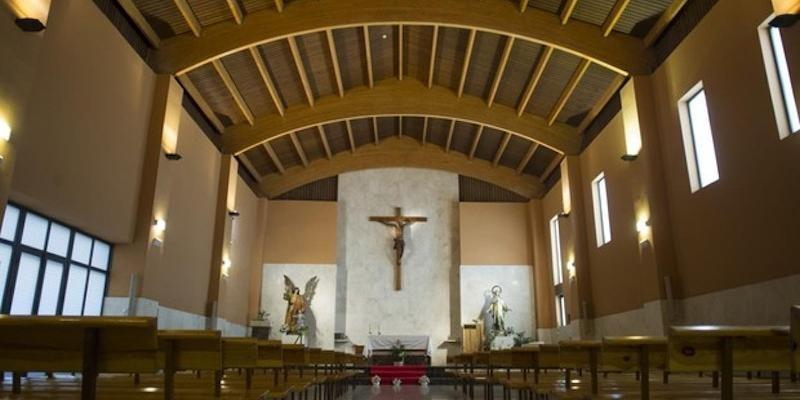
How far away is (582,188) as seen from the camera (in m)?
13.5

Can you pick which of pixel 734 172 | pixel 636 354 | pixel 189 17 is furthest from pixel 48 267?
pixel 734 172

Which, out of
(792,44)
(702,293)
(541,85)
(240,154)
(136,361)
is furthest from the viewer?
(240,154)

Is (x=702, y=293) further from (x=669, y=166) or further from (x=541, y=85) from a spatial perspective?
(x=541, y=85)

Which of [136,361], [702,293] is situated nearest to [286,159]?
[702,293]

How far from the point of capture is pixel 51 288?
8078 mm

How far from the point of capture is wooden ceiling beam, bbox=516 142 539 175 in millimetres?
15346

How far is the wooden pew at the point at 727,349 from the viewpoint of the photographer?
221 centimetres

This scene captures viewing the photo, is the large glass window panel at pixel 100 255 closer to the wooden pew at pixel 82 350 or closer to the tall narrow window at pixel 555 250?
the wooden pew at pixel 82 350

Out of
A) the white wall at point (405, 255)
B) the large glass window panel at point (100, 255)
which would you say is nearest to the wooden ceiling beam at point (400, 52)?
the white wall at point (405, 255)

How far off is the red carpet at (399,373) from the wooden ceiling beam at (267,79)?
22.9 ft

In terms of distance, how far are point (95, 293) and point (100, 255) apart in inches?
25.4

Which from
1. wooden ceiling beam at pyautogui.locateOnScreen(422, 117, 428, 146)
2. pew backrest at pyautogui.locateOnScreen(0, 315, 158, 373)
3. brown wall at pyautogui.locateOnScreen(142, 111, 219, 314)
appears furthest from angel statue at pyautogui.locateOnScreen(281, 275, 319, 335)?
pew backrest at pyautogui.locateOnScreen(0, 315, 158, 373)

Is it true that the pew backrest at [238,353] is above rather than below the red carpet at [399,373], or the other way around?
above

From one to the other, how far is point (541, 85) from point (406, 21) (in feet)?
12.4
